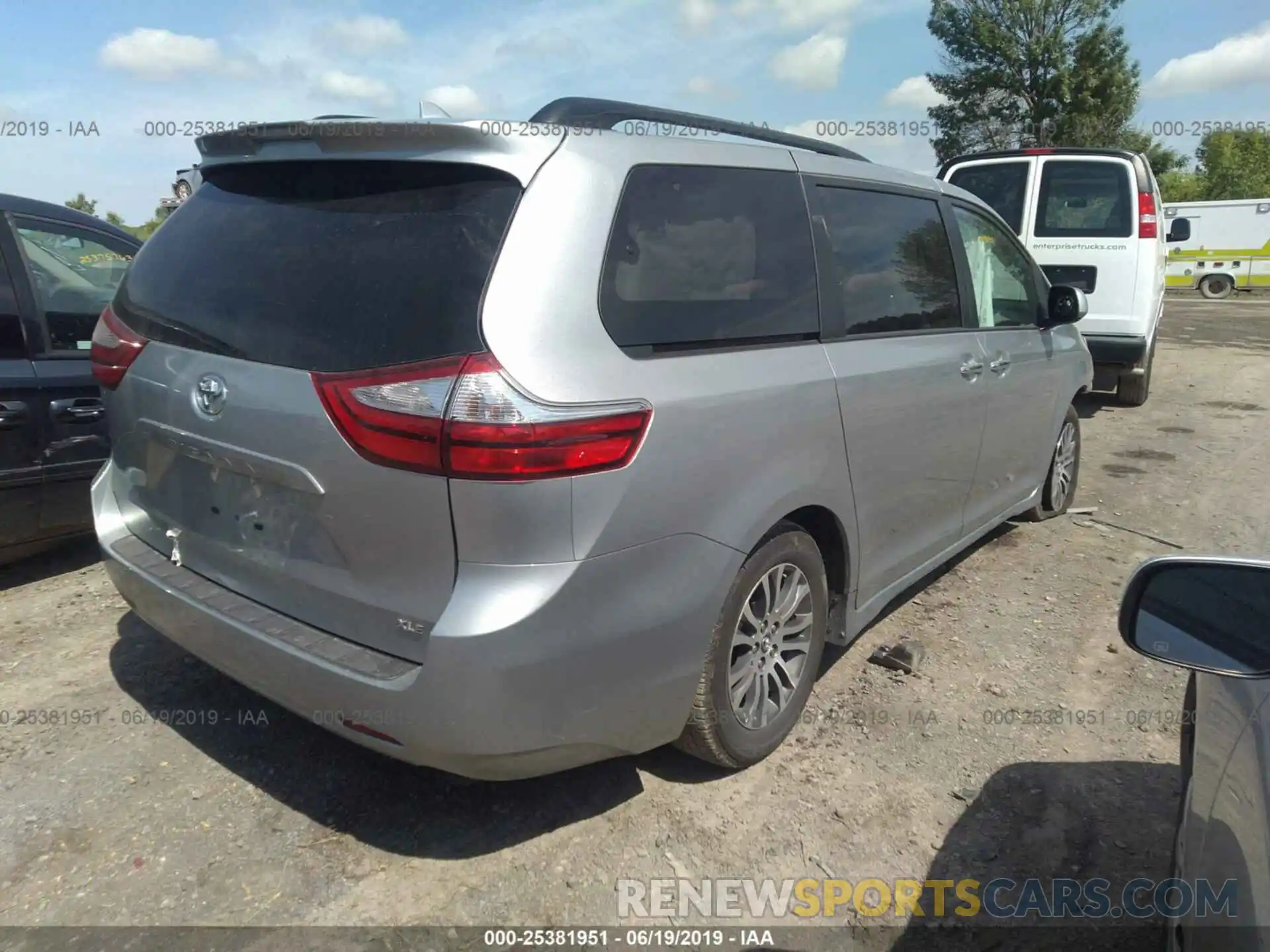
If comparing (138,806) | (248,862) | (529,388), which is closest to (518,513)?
(529,388)

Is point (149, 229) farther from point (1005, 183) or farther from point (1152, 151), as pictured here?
point (1152, 151)

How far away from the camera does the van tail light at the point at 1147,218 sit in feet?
25.9

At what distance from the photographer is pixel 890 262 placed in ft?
11.0

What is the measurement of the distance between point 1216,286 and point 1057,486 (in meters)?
29.0

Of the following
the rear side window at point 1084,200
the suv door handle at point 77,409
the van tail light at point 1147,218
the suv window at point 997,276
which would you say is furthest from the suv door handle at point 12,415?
the van tail light at point 1147,218

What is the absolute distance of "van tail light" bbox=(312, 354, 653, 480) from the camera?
1964 millimetres

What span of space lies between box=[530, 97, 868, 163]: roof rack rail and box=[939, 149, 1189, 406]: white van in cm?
548

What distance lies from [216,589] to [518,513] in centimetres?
107

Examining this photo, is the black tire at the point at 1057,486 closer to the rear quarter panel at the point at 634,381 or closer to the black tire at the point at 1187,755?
the black tire at the point at 1187,755

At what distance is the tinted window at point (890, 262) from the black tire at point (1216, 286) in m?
30.0

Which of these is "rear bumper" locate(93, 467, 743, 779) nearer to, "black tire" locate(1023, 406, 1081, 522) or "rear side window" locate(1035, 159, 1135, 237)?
"black tire" locate(1023, 406, 1081, 522)

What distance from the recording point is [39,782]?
8.98 feet

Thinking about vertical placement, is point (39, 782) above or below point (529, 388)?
below

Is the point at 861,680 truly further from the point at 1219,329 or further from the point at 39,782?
the point at 1219,329
